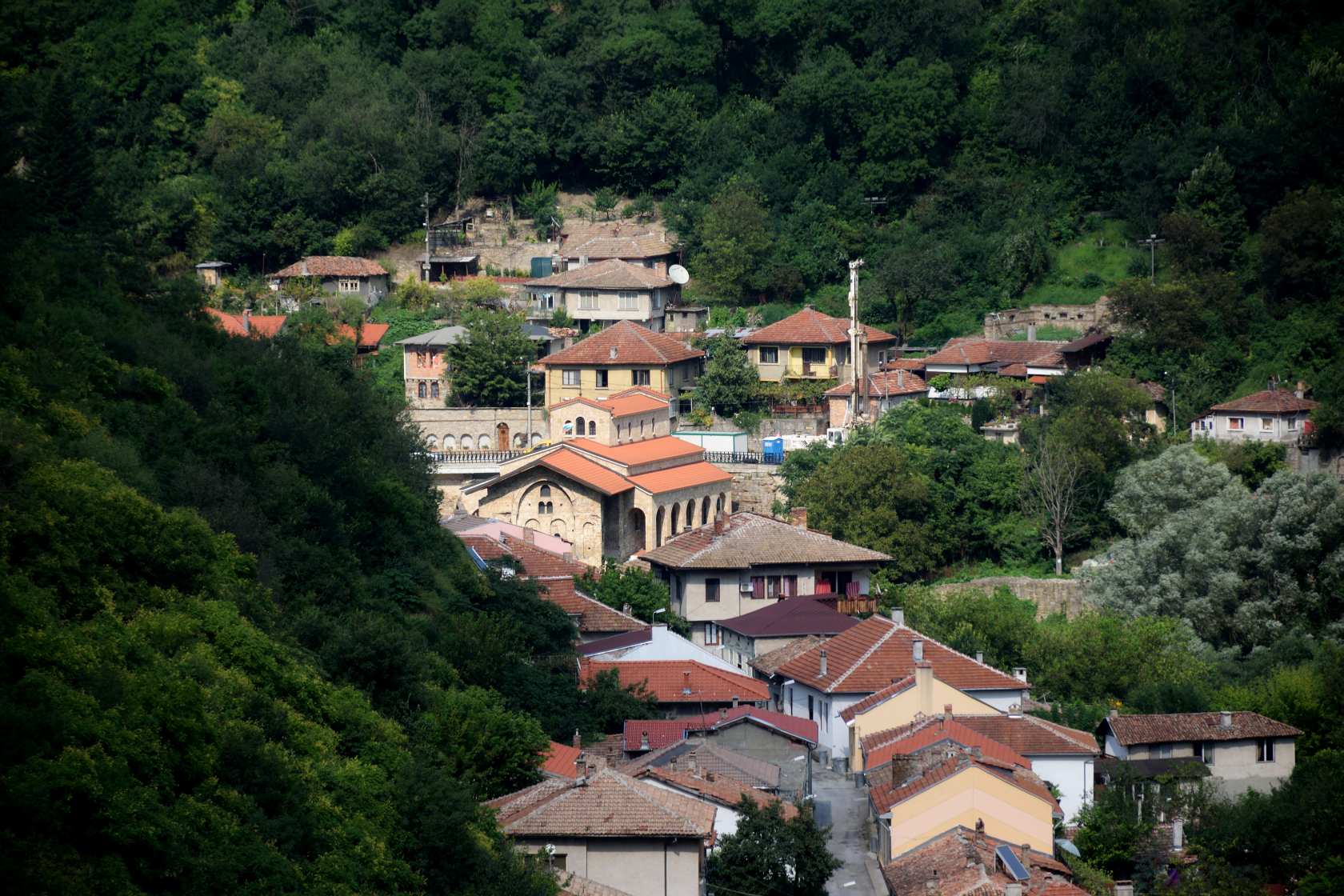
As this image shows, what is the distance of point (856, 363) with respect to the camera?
59125 millimetres

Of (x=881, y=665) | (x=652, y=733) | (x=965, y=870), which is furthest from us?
(x=881, y=665)

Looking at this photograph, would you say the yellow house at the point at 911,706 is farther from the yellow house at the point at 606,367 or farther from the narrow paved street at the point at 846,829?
the yellow house at the point at 606,367

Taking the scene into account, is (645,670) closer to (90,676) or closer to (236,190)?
(90,676)

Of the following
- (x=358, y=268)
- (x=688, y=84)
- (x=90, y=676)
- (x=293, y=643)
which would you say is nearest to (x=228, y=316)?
(x=358, y=268)

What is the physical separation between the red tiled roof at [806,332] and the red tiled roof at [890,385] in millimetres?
1909

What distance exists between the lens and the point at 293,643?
1025 inches

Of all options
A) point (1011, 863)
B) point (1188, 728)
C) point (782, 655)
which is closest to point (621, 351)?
point (782, 655)

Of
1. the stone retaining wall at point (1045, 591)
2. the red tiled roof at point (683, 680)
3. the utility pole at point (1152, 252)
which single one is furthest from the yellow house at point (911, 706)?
the utility pole at point (1152, 252)

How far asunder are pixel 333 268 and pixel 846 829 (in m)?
44.6

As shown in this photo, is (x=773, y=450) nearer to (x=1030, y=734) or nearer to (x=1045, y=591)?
(x=1045, y=591)

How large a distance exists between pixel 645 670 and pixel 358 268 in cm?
3740

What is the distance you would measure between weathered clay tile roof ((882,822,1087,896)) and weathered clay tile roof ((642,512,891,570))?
19378mm

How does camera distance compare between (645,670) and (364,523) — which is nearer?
(364,523)

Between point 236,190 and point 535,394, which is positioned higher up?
point 236,190
